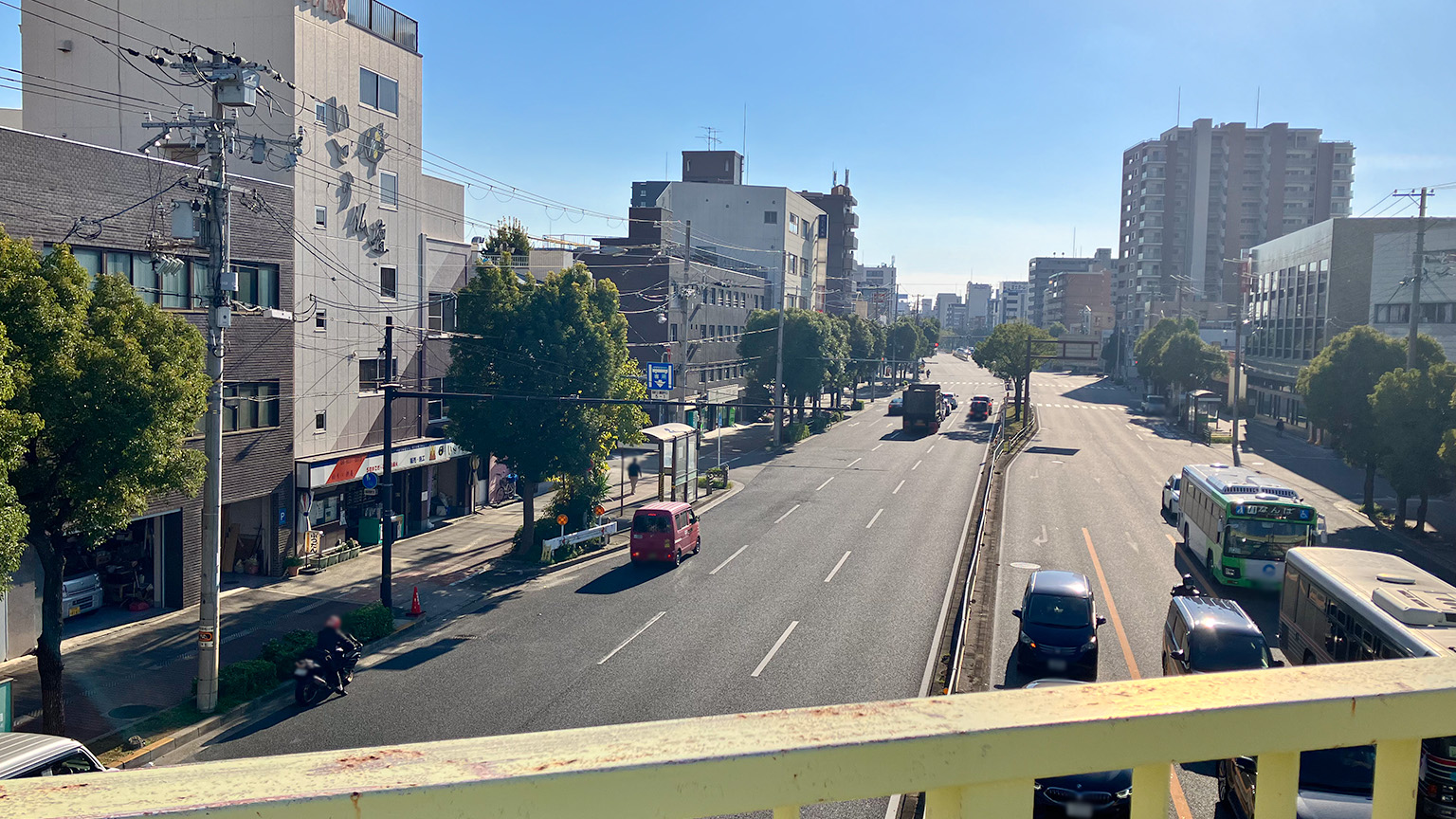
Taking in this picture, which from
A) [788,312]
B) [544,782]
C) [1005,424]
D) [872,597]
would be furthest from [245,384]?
[1005,424]

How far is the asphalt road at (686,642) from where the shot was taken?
692 inches

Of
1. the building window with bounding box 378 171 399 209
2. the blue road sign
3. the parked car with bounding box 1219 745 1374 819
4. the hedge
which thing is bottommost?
the hedge

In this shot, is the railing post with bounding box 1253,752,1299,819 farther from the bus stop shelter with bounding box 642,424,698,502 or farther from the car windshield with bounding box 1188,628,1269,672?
the bus stop shelter with bounding box 642,424,698,502

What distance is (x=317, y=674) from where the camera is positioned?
61.3 ft

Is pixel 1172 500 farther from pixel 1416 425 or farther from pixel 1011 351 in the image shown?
pixel 1011 351

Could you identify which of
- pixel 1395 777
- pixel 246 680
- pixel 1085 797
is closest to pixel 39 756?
pixel 246 680

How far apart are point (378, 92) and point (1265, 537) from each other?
31.0m

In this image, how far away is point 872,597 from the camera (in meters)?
26.1

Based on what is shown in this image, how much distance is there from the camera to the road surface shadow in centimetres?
2739

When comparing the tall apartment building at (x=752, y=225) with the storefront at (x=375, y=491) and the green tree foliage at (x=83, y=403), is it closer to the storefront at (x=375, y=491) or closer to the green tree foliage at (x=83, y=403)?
the storefront at (x=375, y=491)

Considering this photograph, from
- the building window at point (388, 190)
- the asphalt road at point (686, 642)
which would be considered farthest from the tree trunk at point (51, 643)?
the building window at point (388, 190)

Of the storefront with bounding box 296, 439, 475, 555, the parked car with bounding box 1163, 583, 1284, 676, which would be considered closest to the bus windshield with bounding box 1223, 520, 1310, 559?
the parked car with bounding box 1163, 583, 1284, 676

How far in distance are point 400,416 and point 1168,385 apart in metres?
78.9

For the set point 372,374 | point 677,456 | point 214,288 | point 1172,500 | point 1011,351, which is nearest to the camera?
point 214,288
